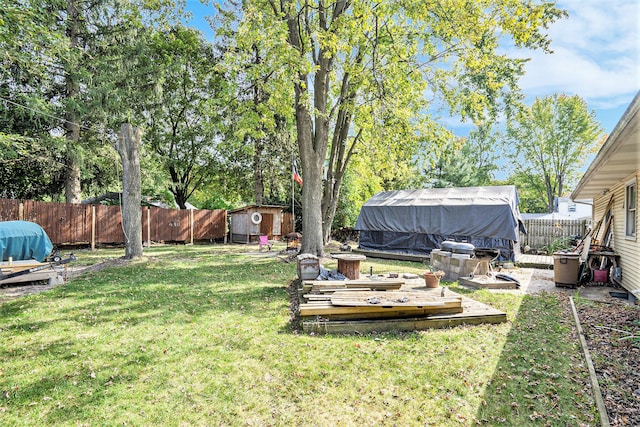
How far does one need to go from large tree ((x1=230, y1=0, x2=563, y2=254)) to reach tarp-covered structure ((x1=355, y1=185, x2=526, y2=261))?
3157 mm

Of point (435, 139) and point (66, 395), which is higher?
point (435, 139)

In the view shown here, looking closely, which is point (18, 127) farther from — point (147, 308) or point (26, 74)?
point (147, 308)

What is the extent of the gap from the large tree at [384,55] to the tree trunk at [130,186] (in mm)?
4504

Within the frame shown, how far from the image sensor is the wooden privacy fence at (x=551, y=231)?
54.1 feet

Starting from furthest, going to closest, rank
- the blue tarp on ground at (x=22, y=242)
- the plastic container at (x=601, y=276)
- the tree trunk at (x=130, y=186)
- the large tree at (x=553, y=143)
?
the large tree at (x=553, y=143), the tree trunk at (x=130, y=186), the plastic container at (x=601, y=276), the blue tarp on ground at (x=22, y=242)

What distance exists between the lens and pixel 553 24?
870 centimetres

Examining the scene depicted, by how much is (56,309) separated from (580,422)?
6.84 meters

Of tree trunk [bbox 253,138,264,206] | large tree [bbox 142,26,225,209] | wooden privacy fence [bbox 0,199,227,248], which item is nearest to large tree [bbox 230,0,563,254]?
tree trunk [bbox 253,138,264,206]

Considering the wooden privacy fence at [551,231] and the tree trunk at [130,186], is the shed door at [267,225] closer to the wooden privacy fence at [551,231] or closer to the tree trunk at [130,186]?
the tree trunk at [130,186]

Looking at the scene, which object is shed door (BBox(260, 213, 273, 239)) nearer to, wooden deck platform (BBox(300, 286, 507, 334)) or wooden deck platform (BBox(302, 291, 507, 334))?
wooden deck platform (BBox(300, 286, 507, 334))

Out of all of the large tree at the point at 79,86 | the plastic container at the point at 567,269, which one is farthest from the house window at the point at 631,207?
the large tree at the point at 79,86

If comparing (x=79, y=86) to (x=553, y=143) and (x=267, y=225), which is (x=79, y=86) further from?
(x=553, y=143)

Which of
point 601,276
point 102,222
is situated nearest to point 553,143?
point 601,276

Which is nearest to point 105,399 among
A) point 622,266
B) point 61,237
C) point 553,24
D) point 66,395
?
point 66,395
